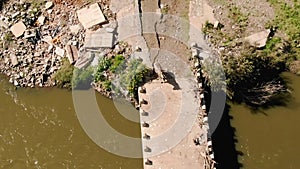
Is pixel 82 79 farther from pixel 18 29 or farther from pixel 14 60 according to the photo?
pixel 18 29

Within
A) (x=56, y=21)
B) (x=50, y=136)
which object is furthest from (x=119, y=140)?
(x=56, y=21)

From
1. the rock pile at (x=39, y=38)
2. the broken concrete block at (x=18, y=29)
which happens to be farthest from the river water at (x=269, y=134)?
the broken concrete block at (x=18, y=29)

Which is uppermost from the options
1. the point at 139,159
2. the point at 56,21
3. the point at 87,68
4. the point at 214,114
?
the point at 56,21

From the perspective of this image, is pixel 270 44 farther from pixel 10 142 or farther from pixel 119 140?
pixel 10 142

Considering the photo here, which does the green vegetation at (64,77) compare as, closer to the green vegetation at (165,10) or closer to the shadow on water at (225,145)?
the green vegetation at (165,10)

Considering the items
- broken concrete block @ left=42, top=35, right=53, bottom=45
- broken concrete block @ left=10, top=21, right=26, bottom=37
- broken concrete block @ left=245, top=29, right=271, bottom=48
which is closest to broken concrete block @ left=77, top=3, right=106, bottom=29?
broken concrete block @ left=42, top=35, right=53, bottom=45

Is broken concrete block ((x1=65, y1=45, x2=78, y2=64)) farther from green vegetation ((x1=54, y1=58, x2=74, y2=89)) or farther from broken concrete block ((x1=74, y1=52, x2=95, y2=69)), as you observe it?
green vegetation ((x1=54, y1=58, x2=74, y2=89))
